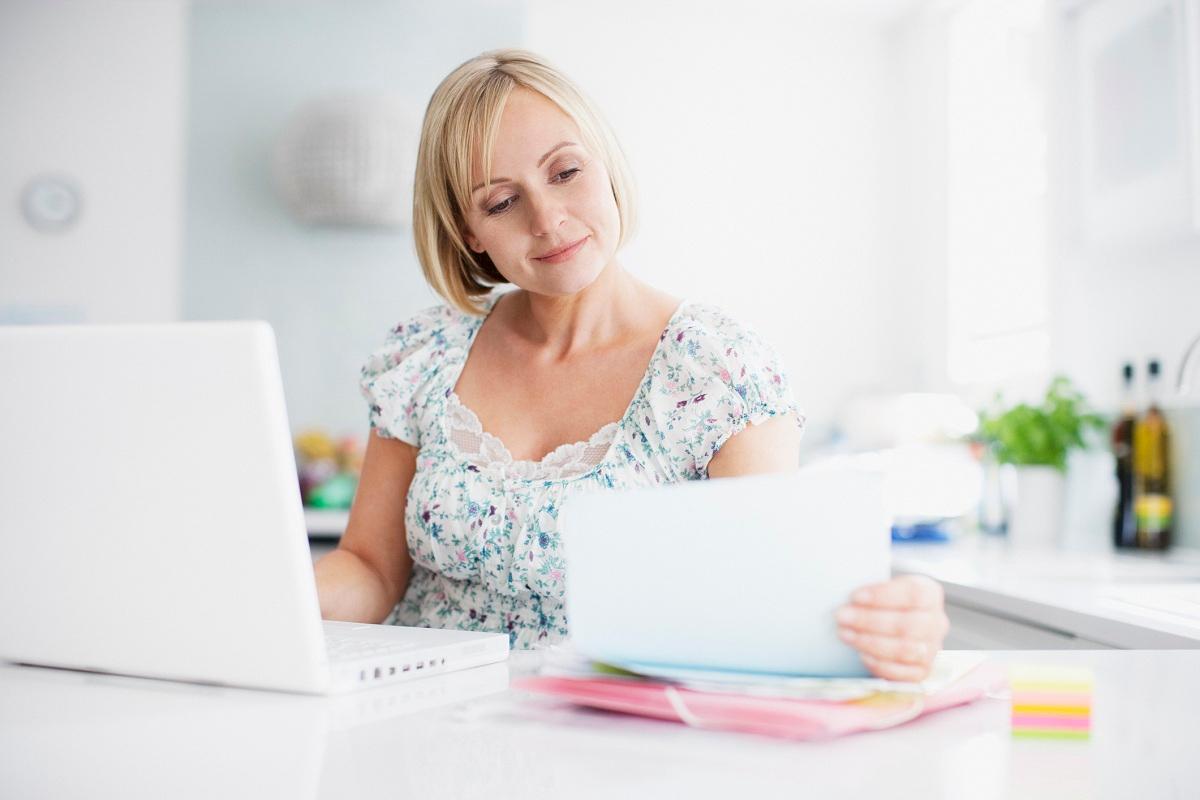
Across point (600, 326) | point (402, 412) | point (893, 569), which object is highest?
point (600, 326)

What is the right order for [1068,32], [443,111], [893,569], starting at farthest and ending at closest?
[1068,32] < [893,569] < [443,111]

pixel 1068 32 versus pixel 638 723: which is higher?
pixel 1068 32

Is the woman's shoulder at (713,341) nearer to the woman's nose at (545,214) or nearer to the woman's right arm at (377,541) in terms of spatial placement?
the woman's nose at (545,214)

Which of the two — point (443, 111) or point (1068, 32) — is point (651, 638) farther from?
point (1068, 32)

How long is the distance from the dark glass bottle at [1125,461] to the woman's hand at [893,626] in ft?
5.88

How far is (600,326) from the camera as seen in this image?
142 cm

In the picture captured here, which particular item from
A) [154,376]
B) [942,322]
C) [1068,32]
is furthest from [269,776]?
[942,322]

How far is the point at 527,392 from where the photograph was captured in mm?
1406

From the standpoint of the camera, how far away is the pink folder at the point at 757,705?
60cm

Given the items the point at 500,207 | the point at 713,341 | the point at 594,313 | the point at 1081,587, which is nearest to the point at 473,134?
the point at 500,207

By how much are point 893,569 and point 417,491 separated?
123 cm

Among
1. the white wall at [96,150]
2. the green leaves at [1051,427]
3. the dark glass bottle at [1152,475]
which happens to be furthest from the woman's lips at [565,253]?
the white wall at [96,150]

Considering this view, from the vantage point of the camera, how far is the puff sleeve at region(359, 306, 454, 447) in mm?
1436

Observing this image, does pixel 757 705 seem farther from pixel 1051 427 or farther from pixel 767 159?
pixel 767 159
